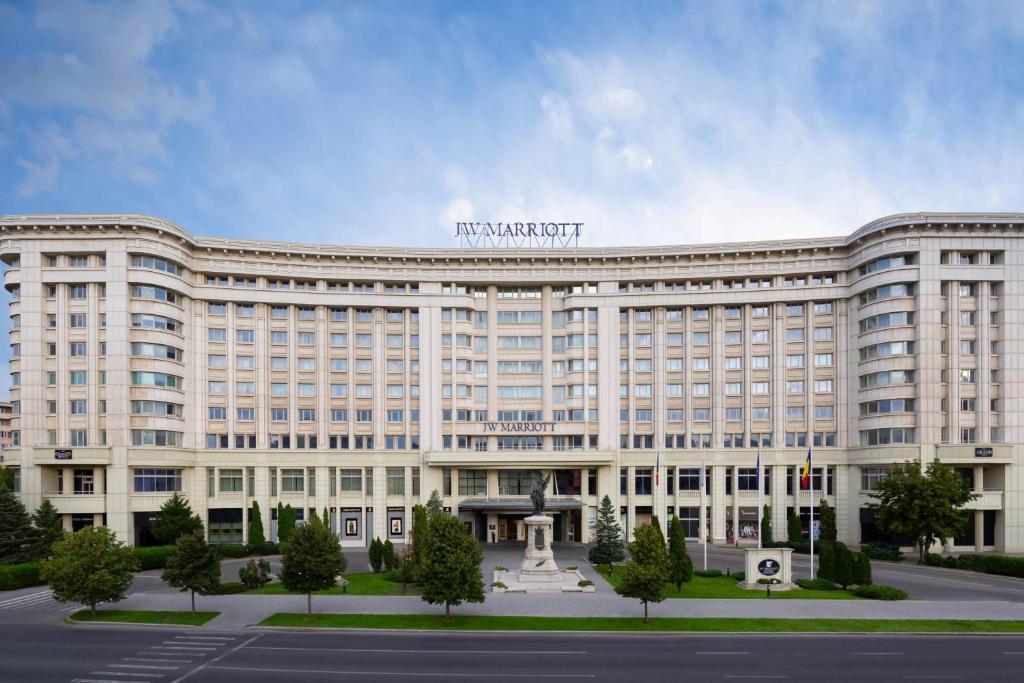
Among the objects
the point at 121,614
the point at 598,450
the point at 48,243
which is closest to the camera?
the point at 121,614

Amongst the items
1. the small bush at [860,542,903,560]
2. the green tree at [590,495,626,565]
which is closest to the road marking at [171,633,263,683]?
the green tree at [590,495,626,565]

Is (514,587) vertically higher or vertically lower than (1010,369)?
lower

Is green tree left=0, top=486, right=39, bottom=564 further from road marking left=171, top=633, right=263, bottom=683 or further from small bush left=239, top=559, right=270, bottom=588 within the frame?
road marking left=171, top=633, right=263, bottom=683

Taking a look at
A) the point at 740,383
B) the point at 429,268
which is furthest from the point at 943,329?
the point at 429,268

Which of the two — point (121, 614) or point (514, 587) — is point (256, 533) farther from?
point (514, 587)

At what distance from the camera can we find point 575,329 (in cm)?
8450

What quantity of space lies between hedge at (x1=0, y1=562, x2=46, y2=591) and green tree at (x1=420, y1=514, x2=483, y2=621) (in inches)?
1284

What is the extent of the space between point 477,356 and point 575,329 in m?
12.3

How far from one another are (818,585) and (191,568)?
138 feet

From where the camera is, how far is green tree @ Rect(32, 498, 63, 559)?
6025cm

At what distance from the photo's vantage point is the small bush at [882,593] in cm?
4644

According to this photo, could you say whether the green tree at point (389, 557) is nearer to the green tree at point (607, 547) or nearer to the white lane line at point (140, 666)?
the green tree at point (607, 547)

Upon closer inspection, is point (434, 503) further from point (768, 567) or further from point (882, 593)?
point (882, 593)

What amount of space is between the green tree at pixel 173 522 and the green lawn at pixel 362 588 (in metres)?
21.5
